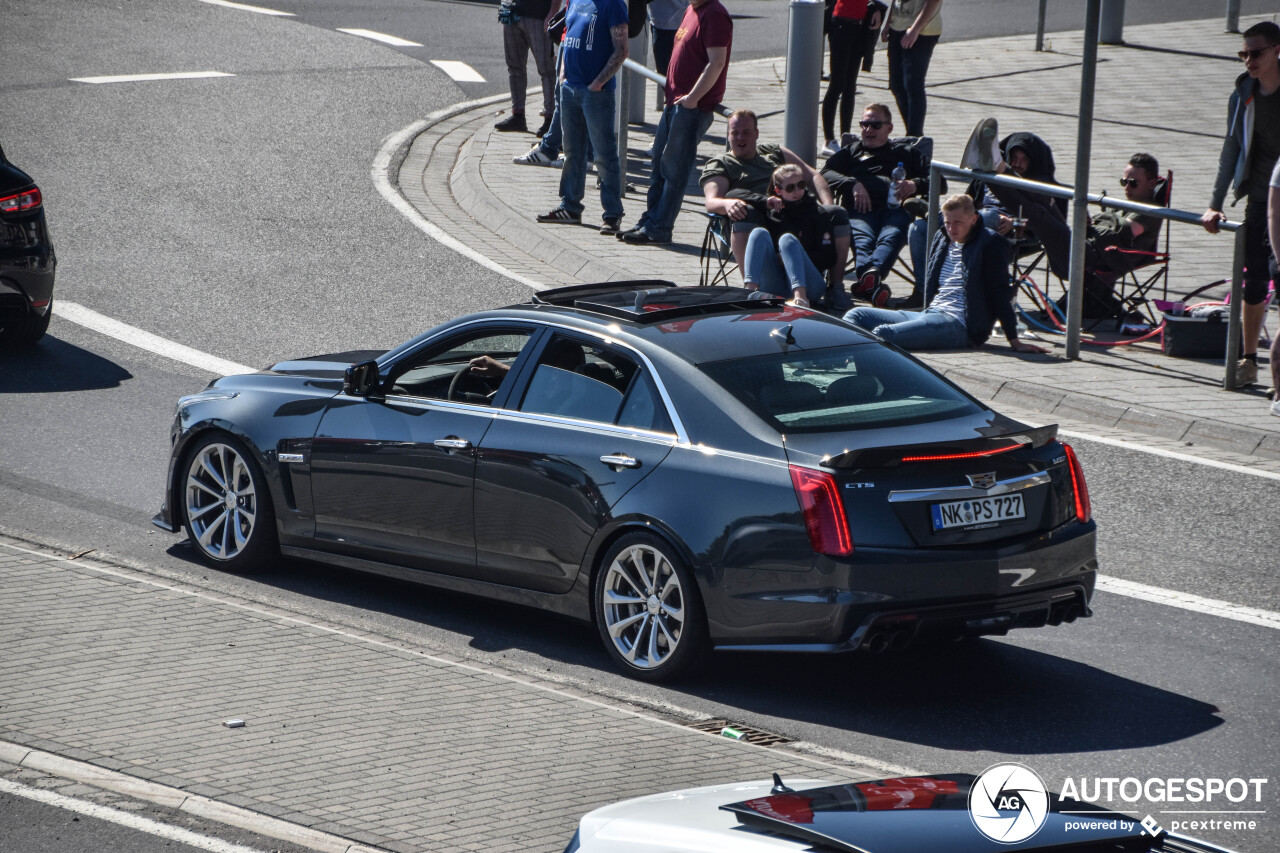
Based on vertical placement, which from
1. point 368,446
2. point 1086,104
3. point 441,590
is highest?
point 1086,104

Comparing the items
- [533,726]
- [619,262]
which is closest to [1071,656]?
[533,726]

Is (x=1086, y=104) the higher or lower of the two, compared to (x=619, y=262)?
higher

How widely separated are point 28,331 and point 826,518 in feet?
24.8

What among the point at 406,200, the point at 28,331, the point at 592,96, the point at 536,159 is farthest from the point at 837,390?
the point at 536,159

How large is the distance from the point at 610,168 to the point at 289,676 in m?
9.44

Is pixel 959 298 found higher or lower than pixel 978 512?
lower

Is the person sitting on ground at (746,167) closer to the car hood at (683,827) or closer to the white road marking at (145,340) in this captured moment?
the white road marking at (145,340)

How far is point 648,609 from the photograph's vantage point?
6.45 metres

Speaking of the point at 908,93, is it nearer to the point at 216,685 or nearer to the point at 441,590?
the point at 441,590

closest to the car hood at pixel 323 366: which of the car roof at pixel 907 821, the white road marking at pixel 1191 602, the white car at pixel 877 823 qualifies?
the white road marking at pixel 1191 602

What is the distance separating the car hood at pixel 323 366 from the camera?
316 inches

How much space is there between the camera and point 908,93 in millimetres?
18047

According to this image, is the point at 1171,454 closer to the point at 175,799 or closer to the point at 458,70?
the point at 175,799

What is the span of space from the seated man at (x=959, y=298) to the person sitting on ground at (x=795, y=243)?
0.66 metres
